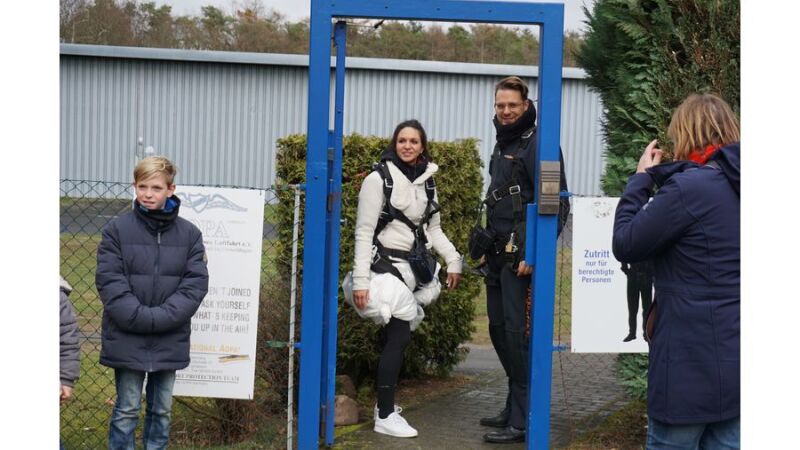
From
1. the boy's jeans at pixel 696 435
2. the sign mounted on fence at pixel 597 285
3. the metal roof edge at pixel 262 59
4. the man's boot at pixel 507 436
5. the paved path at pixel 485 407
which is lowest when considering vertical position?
the paved path at pixel 485 407

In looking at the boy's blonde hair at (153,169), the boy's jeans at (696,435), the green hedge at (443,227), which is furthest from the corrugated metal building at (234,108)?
the boy's jeans at (696,435)

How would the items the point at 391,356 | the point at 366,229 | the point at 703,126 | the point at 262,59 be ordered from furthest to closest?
1. the point at 262,59
2. the point at 391,356
3. the point at 366,229
4. the point at 703,126

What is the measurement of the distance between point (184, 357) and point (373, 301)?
4.66 ft

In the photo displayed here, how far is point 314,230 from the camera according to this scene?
529 cm

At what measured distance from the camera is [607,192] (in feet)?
19.5

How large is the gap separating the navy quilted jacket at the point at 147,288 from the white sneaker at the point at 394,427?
169 cm

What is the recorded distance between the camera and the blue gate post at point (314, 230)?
519 centimetres

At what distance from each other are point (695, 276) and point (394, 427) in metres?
2.95

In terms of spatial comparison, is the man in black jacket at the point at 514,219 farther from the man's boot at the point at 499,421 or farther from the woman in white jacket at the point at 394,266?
the woman in white jacket at the point at 394,266

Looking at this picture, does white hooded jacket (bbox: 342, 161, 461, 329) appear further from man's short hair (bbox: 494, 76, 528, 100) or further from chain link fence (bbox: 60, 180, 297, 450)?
man's short hair (bbox: 494, 76, 528, 100)

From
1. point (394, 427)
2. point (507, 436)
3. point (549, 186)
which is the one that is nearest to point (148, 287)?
point (394, 427)

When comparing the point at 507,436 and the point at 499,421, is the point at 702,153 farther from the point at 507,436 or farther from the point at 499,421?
the point at 499,421

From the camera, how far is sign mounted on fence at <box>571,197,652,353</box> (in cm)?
550

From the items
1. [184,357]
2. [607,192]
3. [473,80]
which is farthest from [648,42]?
[473,80]
